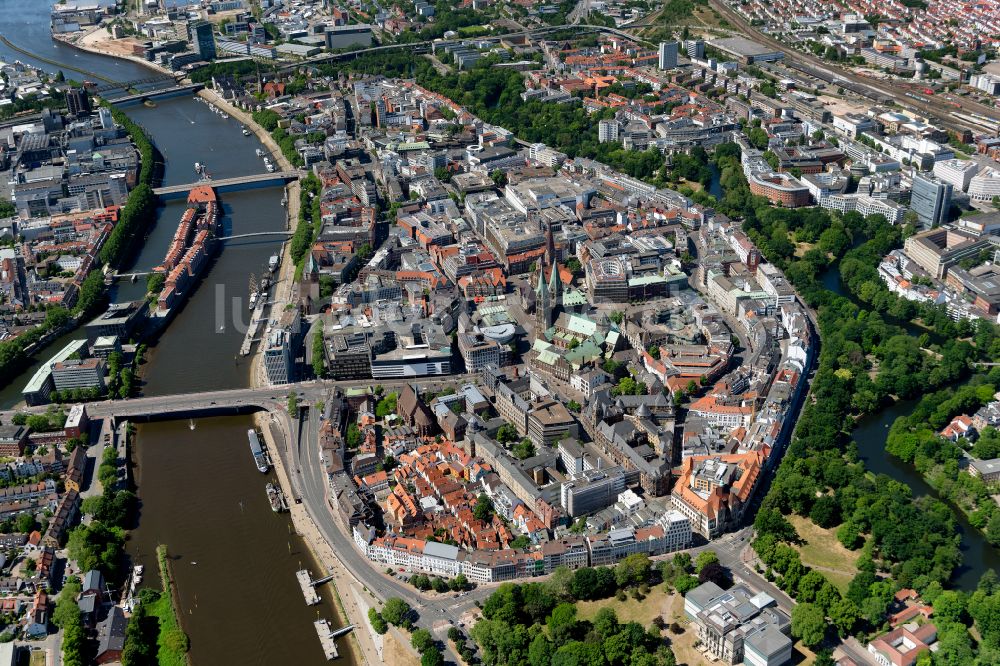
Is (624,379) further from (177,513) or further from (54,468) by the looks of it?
(54,468)

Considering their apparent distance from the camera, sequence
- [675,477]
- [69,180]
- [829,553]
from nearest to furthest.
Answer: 1. [829,553]
2. [675,477]
3. [69,180]

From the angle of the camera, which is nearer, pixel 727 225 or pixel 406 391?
pixel 406 391

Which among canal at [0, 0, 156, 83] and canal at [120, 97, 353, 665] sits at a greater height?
canal at [0, 0, 156, 83]

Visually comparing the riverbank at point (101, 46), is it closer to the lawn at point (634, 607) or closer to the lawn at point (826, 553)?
the lawn at point (634, 607)

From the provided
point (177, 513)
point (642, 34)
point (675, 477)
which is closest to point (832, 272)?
point (675, 477)

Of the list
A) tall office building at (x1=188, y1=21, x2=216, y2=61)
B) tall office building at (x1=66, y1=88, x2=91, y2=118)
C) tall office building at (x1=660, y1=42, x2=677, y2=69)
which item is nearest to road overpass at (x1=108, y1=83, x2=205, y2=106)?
tall office building at (x1=66, y1=88, x2=91, y2=118)

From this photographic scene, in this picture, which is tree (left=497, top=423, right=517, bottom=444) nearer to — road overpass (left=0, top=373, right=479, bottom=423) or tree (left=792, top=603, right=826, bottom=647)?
road overpass (left=0, top=373, right=479, bottom=423)
